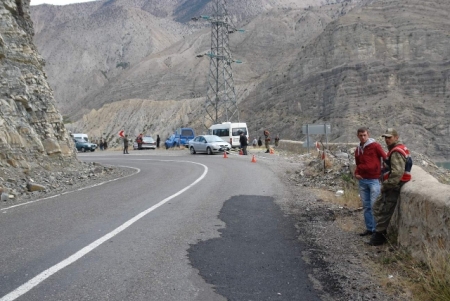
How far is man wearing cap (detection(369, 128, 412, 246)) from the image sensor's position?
6.42 metres

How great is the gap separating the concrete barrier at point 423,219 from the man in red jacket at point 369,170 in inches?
22.6

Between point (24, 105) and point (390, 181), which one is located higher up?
point (24, 105)

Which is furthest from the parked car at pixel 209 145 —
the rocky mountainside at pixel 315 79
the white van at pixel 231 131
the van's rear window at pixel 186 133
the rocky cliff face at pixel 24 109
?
the rocky mountainside at pixel 315 79

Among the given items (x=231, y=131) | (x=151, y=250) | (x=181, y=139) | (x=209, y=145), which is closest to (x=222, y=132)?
(x=231, y=131)

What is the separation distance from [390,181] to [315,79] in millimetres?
51974

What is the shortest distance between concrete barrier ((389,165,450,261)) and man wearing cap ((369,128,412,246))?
12 centimetres

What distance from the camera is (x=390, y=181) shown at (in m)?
6.45

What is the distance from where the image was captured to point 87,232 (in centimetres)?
738

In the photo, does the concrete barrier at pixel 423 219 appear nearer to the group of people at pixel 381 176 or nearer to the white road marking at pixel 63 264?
the group of people at pixel 381 176

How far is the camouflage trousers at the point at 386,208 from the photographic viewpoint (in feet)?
21.8

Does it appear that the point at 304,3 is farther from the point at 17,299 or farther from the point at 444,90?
the point at 17,299

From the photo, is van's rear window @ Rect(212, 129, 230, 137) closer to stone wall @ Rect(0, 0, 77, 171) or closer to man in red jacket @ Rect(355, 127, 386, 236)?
stone wall @ Rect(0, 0, 77, 171)

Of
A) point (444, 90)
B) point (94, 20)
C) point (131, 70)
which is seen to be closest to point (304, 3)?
→ point (94, 20)

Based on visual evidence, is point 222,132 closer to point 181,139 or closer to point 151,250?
point 181,139
